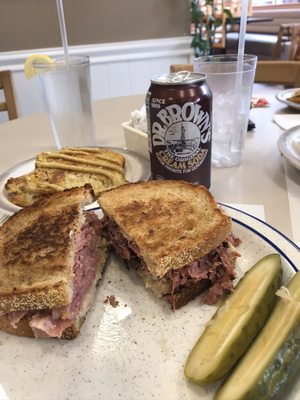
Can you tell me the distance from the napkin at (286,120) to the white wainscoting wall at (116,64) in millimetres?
2012

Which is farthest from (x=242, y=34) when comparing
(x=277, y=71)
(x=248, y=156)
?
(x=277, y=71)

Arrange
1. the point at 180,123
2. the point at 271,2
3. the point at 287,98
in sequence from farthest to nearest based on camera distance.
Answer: the point at 271,2 < the point at 287,98 < the point at 180,123

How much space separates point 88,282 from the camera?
2.98 ft

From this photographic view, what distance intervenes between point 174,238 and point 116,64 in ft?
9.99

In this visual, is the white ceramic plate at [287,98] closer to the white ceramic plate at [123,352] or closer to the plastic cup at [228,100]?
the plastic cup at [228,100]

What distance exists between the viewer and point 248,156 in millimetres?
1487

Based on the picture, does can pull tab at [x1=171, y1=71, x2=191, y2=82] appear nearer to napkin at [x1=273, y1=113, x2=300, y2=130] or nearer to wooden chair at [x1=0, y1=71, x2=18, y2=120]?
napkin at [x1=273, y1=113, x2=300, y2=130]

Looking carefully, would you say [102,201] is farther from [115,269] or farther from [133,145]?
[133,145]

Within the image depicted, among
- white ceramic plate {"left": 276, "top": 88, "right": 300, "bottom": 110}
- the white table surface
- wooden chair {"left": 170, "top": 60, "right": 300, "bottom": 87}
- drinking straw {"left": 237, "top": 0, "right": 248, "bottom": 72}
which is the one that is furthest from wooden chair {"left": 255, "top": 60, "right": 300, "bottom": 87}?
drinking straw {"left": 237, "top": 0, "right": 248, "bottom": 72}

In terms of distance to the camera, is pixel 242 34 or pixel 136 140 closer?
pixel 242 34

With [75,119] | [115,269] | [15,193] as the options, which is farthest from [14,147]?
[115,269]

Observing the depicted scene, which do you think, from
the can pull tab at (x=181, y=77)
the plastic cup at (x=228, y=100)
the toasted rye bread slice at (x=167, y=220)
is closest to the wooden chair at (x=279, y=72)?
the plastic cup at (x=228, y=100)

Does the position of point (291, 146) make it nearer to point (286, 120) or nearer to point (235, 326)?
point (286, 120)

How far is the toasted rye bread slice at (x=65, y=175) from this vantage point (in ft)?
3.94
